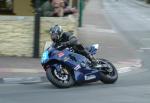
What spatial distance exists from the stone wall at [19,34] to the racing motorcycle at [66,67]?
4.30 metres

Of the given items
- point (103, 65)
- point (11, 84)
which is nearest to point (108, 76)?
point (103, 65)

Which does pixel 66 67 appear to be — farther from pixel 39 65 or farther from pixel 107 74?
pixel 39 65

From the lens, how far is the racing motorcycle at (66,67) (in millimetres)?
10930

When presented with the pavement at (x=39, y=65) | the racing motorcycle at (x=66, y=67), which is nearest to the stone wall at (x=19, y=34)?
the pavement at (x=39, y=65)

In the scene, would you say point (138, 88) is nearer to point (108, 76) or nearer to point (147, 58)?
point (108, 76)

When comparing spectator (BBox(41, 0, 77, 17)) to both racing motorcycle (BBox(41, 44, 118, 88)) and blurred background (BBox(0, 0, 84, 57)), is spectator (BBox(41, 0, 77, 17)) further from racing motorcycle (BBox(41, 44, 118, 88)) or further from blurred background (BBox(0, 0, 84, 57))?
racing motorcycle (BBox(41, 44, 118, 88))

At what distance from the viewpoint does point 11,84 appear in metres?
11.8

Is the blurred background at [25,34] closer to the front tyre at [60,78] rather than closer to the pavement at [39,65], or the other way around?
the pavement at [39,65]

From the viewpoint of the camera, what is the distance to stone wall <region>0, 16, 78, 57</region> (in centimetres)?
1538

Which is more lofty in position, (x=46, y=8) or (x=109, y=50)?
(x=46, y=8)

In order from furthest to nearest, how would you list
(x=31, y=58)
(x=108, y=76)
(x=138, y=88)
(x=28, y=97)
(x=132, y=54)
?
(x=132, y=54) < (x=31, y=58) < (x=108, y=76) < (x=138, y=88) < (x=28, y=97)

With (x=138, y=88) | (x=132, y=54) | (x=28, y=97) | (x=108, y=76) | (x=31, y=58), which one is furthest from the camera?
(x=132, y=54)

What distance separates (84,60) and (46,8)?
527cm

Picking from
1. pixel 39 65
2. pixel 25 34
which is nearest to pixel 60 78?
pixel 39 65
